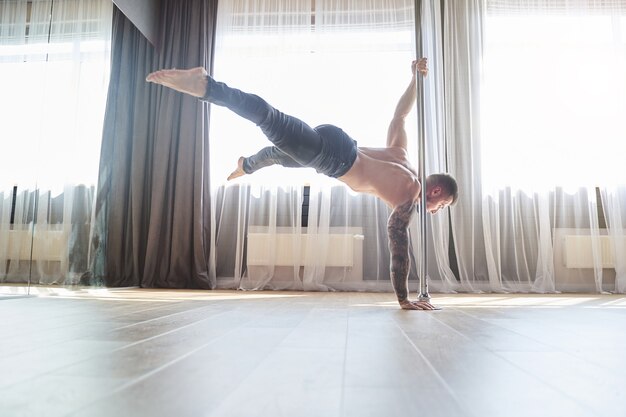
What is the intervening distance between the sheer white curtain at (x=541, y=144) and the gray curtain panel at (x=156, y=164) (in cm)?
246

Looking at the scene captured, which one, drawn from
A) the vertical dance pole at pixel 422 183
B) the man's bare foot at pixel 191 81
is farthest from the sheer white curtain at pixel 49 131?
the vertical dance pole at pixel 422 183

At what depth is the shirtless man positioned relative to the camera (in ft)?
6.41

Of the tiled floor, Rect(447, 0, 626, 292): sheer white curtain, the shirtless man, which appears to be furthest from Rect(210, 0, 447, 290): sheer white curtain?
the tiled floor

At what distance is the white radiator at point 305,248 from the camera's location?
13.9ft

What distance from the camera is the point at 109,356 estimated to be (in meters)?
0.96

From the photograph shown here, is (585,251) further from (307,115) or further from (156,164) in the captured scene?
(156,164)

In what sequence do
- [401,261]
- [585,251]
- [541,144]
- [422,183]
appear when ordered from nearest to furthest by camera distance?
[401,261] < [422,183] < [585,251] < [541,144]

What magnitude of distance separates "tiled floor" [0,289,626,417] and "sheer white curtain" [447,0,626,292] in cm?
288

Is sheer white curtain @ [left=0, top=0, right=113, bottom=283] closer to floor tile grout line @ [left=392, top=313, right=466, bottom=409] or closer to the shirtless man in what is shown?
the shirtless man

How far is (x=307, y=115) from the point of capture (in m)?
4.50

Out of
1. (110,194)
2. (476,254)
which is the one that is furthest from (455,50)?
(110,194)

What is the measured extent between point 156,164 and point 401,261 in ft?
9.95

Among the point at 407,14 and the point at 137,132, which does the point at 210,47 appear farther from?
the point at 407,14

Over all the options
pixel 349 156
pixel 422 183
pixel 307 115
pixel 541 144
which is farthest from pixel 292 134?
pixel 541 144
